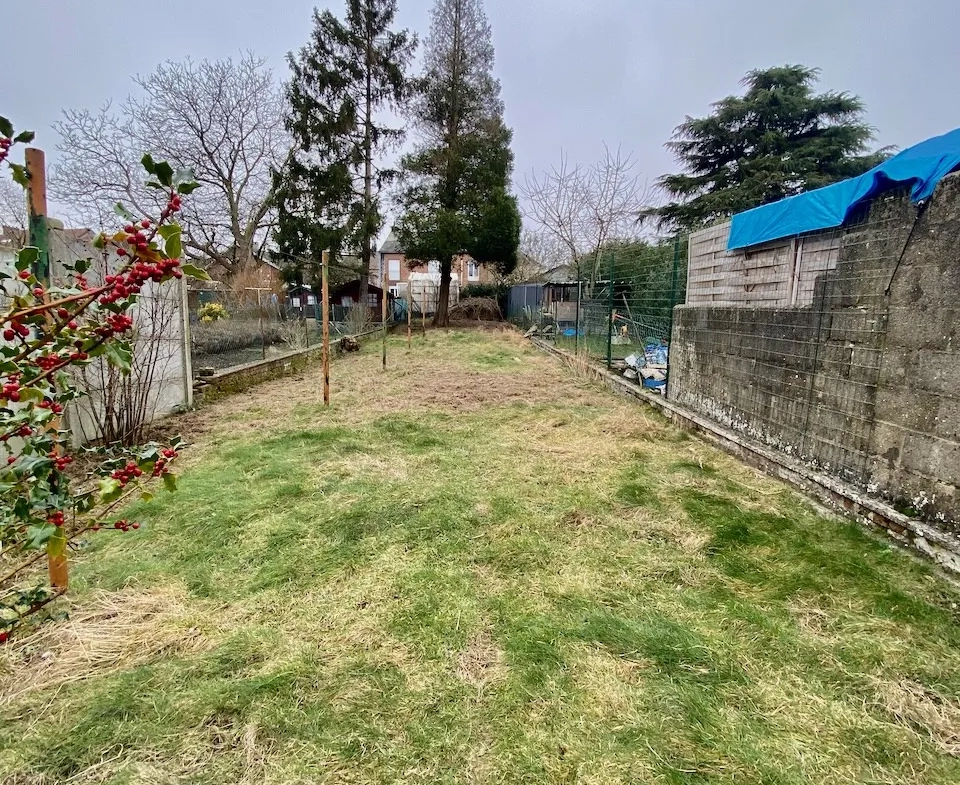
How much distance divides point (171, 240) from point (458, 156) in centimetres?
1976

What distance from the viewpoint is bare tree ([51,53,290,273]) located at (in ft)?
47.6

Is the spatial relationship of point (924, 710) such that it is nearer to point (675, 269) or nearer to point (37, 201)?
point (37, 201)

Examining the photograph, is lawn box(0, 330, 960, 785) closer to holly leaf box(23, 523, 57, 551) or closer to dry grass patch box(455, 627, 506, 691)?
dry grass patch box(455, 627, 506, 691)

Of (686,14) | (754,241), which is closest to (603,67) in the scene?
(686,14)

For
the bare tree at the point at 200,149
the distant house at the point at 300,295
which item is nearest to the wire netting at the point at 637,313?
the bare tree at the point at 200,149

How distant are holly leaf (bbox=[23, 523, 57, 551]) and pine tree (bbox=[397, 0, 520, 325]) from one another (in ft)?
59.8

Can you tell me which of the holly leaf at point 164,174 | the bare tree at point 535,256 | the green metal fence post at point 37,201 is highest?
the bare tree at point 535,256

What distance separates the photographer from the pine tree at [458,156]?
18.5 metres

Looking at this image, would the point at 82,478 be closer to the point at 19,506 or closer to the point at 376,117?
the point at 19,506

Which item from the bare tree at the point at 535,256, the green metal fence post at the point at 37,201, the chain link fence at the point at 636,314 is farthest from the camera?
the bare tree at the point at 535,256

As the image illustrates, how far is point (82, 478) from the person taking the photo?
337cm

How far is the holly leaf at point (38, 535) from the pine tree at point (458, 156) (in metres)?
18.2

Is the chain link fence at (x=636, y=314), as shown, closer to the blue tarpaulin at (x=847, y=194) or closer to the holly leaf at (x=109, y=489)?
the blue tarpaulin at (x=847, y=194)

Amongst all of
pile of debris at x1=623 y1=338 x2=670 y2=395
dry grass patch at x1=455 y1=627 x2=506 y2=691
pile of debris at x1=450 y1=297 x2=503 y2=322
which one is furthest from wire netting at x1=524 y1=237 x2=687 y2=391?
pile of debris at x1=450 y1=297 x2=503 y2=322
